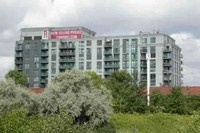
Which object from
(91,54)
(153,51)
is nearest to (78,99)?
(153,51)

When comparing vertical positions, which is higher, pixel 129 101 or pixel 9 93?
pixel 9 93

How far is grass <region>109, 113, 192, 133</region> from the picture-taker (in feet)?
172

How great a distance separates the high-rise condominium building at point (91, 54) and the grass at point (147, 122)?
6852 centimetres

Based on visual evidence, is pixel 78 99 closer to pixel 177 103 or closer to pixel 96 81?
pixel 177 103

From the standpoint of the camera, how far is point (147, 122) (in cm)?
5381

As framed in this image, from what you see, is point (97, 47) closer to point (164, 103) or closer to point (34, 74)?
point (34, 74)

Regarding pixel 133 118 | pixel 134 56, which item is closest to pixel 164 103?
pixel 133 118

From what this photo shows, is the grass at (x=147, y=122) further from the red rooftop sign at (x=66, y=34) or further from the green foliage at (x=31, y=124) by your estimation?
the red rooftop sign at (x=66, y=34)

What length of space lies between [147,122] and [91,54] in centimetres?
7725

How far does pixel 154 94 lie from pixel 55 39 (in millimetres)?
72901

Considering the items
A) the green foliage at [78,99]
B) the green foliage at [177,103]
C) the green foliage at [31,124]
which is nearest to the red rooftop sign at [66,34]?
the green foliage at [177,103]

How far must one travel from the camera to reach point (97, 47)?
426 ft

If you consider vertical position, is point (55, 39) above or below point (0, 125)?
above

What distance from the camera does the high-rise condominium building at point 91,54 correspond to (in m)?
125
